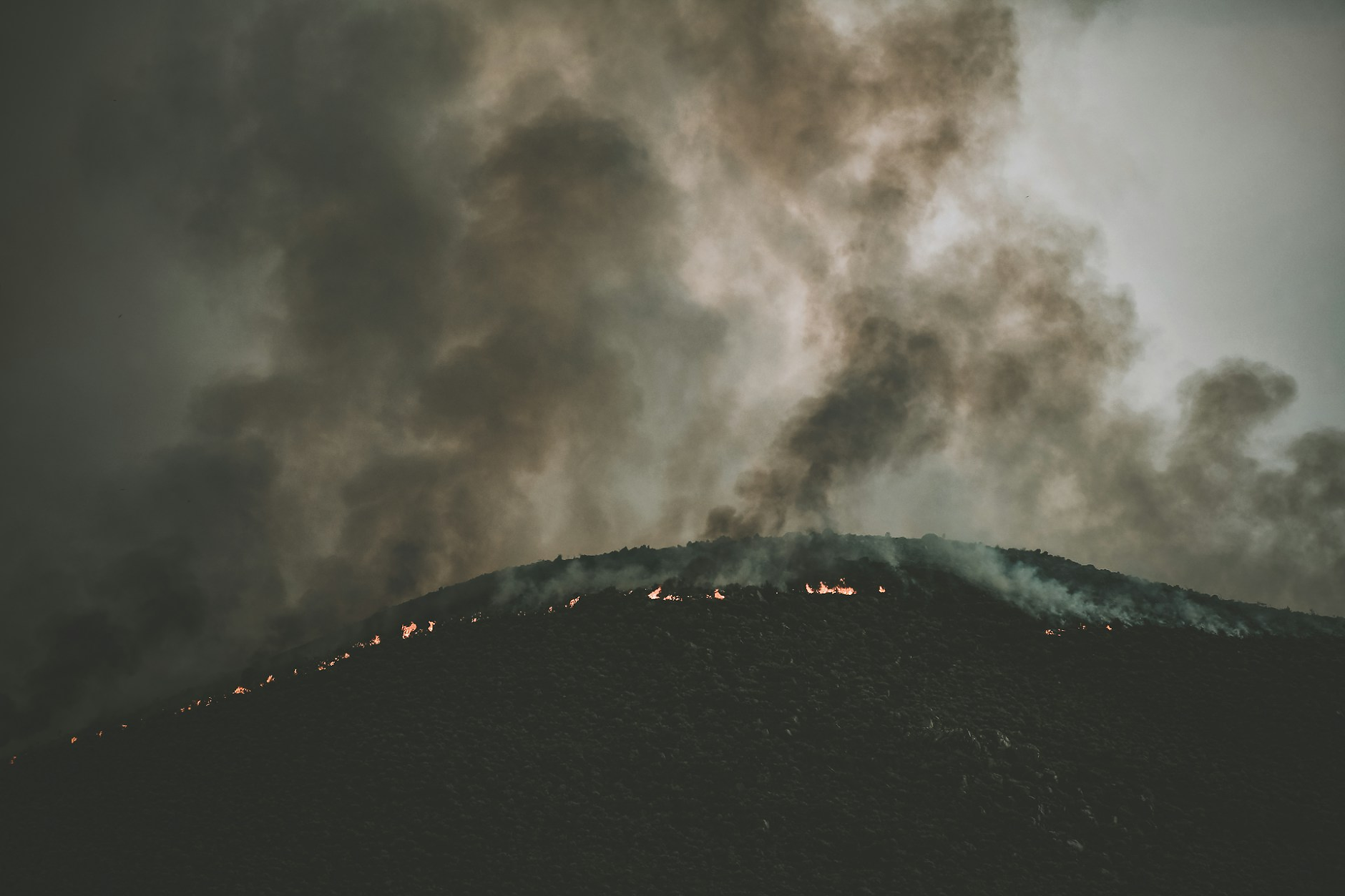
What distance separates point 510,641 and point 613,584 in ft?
18.4

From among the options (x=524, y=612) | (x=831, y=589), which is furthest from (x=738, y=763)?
(x=524, y=612)

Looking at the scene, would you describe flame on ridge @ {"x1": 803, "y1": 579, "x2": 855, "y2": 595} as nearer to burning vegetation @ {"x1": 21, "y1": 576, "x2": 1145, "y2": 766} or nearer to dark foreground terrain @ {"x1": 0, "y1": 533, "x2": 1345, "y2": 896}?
burning vegetation @ {"x1": 21, "y1": 576, "x2": 1145, "y2": 766}

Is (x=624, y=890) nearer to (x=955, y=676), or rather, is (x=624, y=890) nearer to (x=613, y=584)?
(x=955, y=676)

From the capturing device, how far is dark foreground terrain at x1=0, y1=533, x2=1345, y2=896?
2714cm

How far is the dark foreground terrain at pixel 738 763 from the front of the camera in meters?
27.1

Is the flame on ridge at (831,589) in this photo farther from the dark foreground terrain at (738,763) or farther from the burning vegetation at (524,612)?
the dark foreground terrain at (738,763)

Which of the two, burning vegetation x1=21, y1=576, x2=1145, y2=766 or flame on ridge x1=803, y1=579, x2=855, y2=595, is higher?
burning vegetation x1=21, y1=576, x2=1145, y2=766

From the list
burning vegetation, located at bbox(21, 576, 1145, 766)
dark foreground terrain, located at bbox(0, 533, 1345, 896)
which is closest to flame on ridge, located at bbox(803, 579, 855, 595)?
burning vegetation, located at bbox(21, 576, 1145, 766)

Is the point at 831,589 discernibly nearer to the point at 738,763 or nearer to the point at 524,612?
the point at 738,763

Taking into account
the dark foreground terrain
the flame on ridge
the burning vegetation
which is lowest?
the dark foreground terrain

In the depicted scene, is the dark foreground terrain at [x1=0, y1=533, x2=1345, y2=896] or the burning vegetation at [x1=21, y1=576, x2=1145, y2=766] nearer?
the dark foreground terrain at [x1=0, y1=533, x2=1345, y2=896]

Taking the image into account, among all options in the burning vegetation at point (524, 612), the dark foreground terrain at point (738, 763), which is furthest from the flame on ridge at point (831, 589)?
the dark foreground terrain at point (738, 763)

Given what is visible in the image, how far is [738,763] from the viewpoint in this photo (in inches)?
1225

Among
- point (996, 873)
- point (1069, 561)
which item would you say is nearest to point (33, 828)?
point (996, 873)
